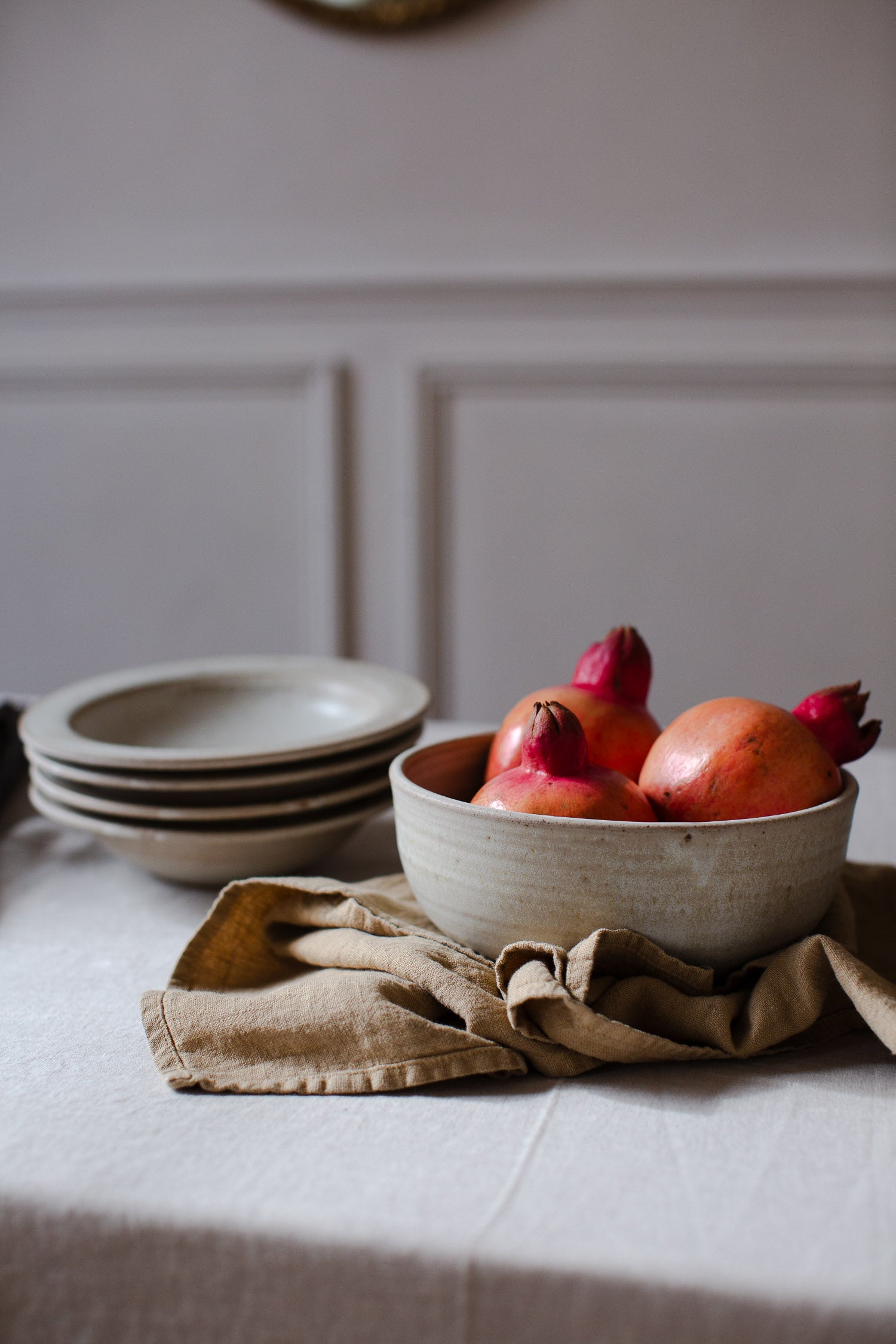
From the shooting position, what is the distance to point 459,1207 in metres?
0.23

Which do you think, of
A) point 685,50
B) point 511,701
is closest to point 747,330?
point 685,50

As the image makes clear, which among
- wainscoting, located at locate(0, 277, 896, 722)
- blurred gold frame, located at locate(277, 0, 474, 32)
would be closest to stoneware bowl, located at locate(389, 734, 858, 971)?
wainscoting, located at locate(0, 277, 896, 722)

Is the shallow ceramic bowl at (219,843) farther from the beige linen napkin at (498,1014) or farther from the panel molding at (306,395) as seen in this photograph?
the panel molding at (306,395)

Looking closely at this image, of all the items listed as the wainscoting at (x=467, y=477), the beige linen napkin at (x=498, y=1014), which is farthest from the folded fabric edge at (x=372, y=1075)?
the wainscoting at (x=467, y=477)

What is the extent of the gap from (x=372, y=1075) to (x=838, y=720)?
0.59 ft

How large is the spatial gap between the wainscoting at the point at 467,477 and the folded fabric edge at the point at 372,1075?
1.18m

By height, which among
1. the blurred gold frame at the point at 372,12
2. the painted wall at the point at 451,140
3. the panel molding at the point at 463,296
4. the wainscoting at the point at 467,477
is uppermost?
the blurred gold frame at the point at 372,12

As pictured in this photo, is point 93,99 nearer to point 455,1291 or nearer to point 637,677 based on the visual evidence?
point 637,677

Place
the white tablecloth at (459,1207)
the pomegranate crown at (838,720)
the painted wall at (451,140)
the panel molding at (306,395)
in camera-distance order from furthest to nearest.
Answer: the panel molding at (306,395), the painted wall at (451,140), the pomegranate crown at (838,720), the white tablecloth at (459,1207)

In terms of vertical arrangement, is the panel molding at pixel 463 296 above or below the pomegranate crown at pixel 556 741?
above

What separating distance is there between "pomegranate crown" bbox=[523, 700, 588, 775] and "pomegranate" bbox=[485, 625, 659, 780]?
23 mm

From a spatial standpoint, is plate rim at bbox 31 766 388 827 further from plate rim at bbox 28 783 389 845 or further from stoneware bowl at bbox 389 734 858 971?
stoneware bowl at bbox 389 734 858 971

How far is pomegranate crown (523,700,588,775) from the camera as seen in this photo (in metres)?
0.31

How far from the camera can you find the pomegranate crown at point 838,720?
13.4 inches
